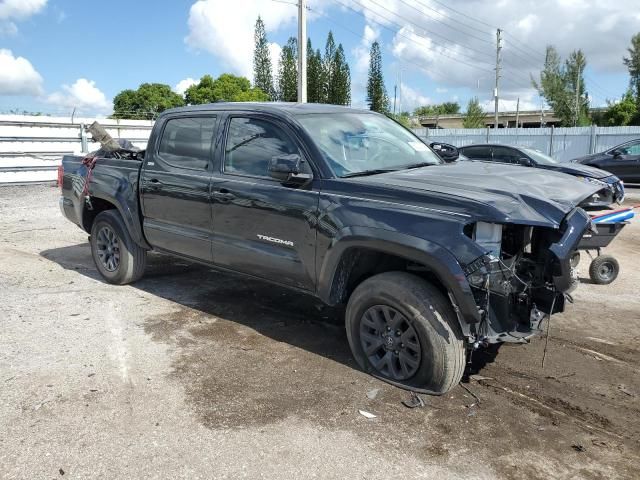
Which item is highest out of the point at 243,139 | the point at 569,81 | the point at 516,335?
the point at 569,81

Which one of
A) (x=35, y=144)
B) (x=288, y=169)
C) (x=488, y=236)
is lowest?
(x=488, y=236)

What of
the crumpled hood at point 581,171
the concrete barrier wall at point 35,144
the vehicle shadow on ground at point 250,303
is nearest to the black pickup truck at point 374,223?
the vehicle shadow on ground at point 250,303

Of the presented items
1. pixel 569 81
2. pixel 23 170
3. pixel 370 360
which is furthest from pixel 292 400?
pixel 569 81

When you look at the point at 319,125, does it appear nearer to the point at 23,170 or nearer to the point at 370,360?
the point at 370,360

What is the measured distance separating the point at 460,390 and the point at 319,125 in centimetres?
227

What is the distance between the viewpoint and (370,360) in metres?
4.09

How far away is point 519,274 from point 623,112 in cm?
6070

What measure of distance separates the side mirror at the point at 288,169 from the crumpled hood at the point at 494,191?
0.46 m

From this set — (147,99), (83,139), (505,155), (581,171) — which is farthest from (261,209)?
(147,99)

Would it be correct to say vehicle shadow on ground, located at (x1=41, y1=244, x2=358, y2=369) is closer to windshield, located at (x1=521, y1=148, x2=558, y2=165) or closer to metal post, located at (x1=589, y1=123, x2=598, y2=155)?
windshield, located at (x1=521, y1=148, x2=558, y2=165)

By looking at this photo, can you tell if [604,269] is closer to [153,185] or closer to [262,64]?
[153,185]

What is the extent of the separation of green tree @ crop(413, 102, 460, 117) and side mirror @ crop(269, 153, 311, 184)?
104 meters

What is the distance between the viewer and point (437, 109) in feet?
353

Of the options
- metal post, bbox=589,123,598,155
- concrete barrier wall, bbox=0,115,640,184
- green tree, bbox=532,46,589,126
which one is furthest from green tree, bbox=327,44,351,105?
concrete barrier wall, bbox=0,115,640,184
